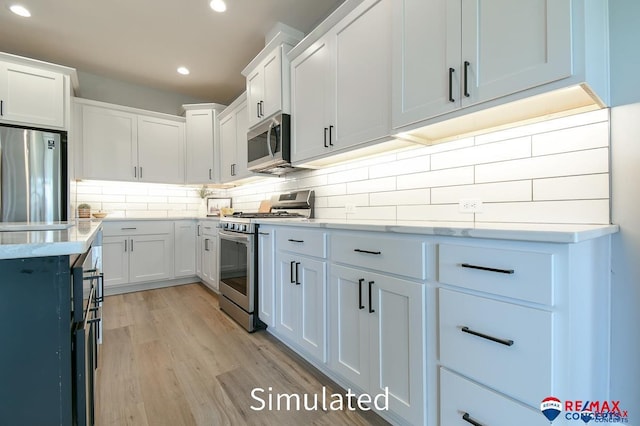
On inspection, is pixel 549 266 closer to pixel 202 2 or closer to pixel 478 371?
pixel 478 371

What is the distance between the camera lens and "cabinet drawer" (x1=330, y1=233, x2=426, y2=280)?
118 centimetres

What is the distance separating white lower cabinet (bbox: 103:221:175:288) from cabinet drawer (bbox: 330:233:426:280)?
3010mm

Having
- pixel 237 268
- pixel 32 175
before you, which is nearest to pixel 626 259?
pixel 237 268

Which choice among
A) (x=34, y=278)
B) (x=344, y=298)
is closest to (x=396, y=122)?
(x=344, y=298)

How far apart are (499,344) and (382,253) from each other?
0.54 m

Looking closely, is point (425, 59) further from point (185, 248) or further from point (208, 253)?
point (185, 248)

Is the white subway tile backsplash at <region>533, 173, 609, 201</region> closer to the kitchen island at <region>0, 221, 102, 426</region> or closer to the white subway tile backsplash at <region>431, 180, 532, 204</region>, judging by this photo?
the white subway tile backsplash at <region>431, 180, 532, 204</region>

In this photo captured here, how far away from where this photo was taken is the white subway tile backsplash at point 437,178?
160cm

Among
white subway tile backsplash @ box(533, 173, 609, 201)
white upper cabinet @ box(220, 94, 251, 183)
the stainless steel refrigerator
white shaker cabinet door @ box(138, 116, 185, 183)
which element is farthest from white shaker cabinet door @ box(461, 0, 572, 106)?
white shaker cabinet door @ box(138, 116, 185, 183)

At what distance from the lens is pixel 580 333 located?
2.95 feet

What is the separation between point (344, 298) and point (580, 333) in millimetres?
938

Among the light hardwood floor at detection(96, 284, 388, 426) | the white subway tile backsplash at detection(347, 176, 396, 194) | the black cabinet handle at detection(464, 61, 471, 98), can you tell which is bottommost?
the light hardwood floor at detection(96, 284, 388, 426)

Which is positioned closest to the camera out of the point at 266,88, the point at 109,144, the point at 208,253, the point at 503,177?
the point at 503,177

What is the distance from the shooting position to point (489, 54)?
1.17m
